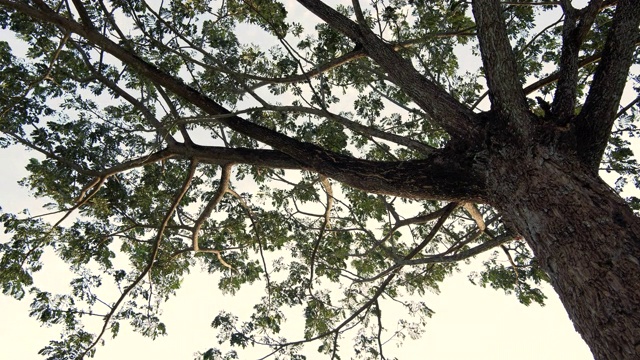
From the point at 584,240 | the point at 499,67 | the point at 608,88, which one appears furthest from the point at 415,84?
the point at 584,240

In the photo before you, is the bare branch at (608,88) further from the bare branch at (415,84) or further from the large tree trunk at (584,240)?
the bare branch at (415,84)

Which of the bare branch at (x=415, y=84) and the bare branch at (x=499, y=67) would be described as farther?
the bare branch at (x=415, y=84)

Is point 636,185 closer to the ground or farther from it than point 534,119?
farther from it

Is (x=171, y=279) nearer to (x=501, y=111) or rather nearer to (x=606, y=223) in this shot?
(x=501, y=111)

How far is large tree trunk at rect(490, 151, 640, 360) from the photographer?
6.20 ft

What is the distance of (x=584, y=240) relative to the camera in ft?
7.04

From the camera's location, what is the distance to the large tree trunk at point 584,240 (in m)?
1.89

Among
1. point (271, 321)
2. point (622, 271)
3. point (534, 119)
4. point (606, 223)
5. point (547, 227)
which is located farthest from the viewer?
point (271, 321)

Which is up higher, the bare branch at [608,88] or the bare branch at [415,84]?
the bare branch at [415,84]

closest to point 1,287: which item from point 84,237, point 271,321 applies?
point 84,237

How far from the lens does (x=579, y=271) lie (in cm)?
209

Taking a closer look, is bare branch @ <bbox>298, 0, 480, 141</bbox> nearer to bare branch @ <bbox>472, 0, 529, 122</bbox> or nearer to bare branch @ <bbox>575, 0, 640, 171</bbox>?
bare branch @ <bbox>472, 0, 529, 122</bbox>

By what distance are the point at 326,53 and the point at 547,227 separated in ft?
12.3

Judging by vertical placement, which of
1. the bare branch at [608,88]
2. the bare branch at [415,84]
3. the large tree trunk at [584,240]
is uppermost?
the bare branch at [415,84]
